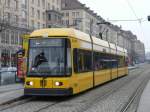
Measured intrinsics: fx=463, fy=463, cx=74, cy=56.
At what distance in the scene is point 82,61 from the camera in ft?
69.9

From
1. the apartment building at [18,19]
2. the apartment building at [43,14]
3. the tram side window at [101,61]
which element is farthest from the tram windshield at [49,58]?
the apartment building at [43,14]

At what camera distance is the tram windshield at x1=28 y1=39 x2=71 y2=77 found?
18.7 meters

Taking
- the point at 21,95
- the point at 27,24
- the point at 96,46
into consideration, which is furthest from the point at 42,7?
the point at 21,95

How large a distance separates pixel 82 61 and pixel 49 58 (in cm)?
287

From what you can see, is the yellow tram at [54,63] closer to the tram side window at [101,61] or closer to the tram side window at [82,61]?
the tram side window at [82,61]

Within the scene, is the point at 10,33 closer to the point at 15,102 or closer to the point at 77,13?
the point at 77,13

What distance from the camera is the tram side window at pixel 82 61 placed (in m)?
19.9

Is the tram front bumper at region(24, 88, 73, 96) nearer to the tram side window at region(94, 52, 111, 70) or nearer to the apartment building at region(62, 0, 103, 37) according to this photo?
the tram side window at region(94, 52, 111, 70)

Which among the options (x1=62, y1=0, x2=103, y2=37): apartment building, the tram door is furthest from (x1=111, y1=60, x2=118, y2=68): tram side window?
(x1=62, y1=0, x2=103, y2=37): apartment building

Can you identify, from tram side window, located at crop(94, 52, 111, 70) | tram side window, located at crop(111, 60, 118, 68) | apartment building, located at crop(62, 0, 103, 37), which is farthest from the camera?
apartment building, located at crop(62, 0, 103, 37)

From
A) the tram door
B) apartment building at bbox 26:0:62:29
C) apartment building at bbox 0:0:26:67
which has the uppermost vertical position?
apartment building at bbox 26:0:62:29

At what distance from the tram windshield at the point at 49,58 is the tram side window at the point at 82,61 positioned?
35.6 inches

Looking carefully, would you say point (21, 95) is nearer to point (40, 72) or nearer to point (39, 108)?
point (40, 72)

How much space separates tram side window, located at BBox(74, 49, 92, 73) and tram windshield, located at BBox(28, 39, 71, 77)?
0.90 metres
